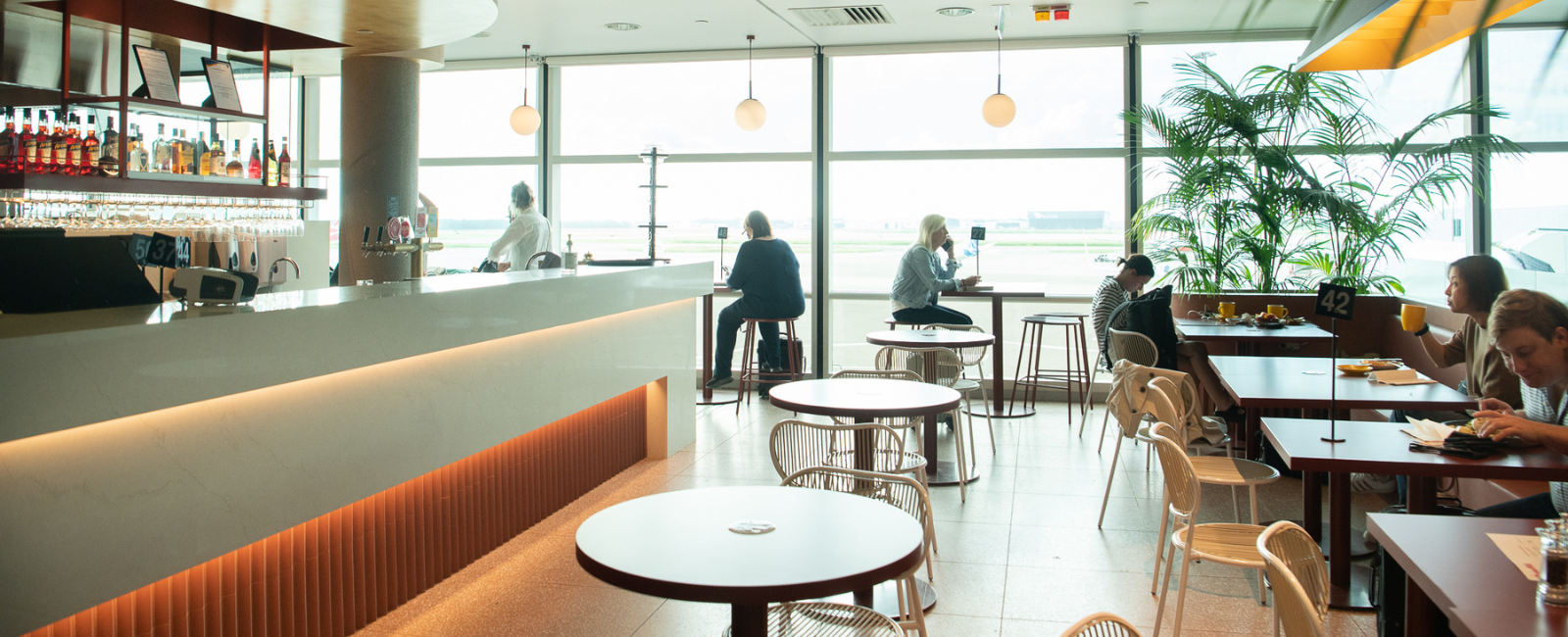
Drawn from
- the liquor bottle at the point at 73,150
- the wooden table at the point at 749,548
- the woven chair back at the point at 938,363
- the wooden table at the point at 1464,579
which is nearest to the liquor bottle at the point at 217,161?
the liquor bottle at the point at 73,150

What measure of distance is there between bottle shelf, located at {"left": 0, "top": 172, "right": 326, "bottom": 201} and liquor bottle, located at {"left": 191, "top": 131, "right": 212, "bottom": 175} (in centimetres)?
9

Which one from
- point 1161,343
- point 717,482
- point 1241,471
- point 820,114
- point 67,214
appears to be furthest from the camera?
point 820,114

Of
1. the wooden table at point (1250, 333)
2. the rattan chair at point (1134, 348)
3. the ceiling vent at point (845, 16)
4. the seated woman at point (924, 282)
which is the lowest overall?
the rattan chair at point (1134, 348)

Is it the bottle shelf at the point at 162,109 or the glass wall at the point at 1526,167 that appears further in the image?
the glass wall at the point at 1526,167

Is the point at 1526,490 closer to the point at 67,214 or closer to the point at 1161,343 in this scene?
the point at 1161,343

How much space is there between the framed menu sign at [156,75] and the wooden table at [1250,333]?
550 cm

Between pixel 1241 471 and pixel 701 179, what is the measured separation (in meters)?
6.02

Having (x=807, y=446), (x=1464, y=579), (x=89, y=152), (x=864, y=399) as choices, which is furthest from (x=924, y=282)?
(x=1464, y=579)

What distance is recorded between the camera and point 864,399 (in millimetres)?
4164

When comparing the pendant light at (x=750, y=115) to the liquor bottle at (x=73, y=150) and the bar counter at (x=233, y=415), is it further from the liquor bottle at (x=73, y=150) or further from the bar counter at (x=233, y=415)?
the liquor bottle at (x=73, y=150)

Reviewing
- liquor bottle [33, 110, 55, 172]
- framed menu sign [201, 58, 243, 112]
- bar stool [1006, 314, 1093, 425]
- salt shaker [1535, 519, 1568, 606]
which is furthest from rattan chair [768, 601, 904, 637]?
bar stool [1006, 314, 1093, 425]

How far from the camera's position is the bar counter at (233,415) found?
2.06 metres

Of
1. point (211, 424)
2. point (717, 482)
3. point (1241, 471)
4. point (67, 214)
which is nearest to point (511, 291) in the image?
point (211, 424)

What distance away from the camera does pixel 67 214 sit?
459 centimetres
